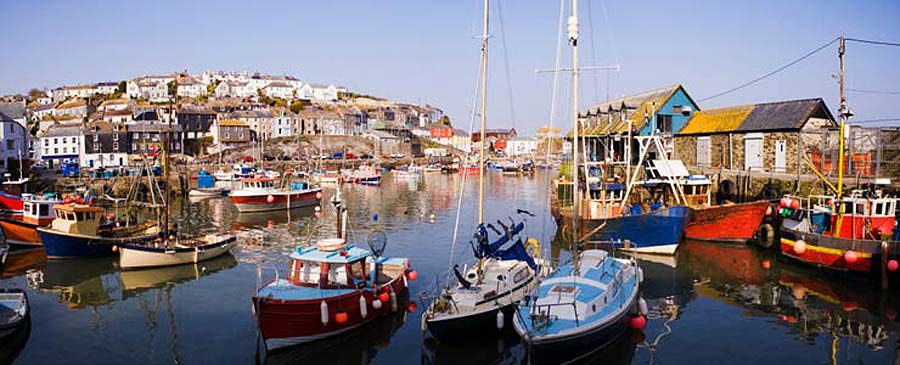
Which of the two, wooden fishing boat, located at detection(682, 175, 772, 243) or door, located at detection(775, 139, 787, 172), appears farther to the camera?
door, located at detection(775, 139, 787, 172)

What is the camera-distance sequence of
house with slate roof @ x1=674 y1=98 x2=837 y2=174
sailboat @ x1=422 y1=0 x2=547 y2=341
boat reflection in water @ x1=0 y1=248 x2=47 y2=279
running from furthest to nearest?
house with slate roof @ x1=674 y1=98 x2=837 y2=174, boat reflection in water @ x1=0 y1=248 x2=47 y2=279, sailboat @ x1=422 y1=0 x2=547 y2=341

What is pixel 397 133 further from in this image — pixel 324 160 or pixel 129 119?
pixel 129 119

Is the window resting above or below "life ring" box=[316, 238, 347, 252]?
A: above

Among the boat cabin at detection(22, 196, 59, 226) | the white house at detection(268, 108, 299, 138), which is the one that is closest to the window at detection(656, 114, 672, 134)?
the boat cabin at detection(22, 196, 59, 226)

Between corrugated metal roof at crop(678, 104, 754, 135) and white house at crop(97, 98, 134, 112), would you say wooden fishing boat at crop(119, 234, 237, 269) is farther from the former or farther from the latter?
white house at crop(97, 98, 134, 112)

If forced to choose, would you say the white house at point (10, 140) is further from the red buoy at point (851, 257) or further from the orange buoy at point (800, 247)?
the red buoy at point (851, 257)

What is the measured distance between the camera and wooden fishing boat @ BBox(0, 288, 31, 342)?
1755cm

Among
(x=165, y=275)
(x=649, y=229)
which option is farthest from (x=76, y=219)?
(x=649, y=229)

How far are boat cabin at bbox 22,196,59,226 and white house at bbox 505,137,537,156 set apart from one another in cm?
14613

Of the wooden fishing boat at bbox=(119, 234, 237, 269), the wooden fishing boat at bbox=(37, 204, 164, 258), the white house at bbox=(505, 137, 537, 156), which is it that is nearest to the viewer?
the wooden fishing boat at bbox=(119, 234, 237, 269)

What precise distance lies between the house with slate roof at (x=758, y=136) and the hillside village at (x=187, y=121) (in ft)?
71.1

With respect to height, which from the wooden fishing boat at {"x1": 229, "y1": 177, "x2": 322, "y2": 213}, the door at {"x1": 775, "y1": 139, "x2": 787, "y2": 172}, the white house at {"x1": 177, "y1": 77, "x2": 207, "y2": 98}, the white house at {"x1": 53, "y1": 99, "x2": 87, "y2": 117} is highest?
the white house at {"x1": 177, "y1": 77, "x2": 207, "y2": 98}

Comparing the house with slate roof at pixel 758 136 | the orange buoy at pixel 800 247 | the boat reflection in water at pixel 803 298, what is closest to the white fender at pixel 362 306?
the boat reflection in water at pixel 803 298

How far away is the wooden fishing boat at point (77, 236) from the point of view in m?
29.0
